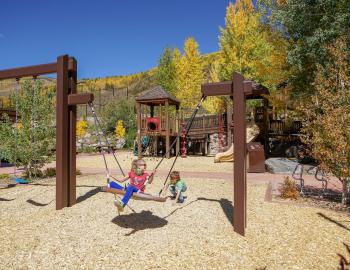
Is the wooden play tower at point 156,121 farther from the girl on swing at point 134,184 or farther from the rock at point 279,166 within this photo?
the girl on swing at point 134,184

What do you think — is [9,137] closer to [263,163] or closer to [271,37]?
[263,163]

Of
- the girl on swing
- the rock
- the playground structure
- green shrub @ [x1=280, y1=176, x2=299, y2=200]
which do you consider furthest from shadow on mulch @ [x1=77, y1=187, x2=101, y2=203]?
the rock

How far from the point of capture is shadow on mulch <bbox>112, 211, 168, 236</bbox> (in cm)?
516

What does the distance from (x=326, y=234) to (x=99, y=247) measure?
3.37m

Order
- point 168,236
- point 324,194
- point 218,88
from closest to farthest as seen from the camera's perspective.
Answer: point 168,236 < point 218,88 < point 324,194

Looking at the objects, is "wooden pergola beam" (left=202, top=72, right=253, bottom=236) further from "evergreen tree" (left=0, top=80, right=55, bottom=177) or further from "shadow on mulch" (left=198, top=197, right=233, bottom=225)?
"evergreen tree" (left=0, top=80, right=55, bottom=177)

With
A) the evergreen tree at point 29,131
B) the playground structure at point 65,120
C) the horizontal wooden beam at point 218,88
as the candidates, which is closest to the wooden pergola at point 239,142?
the horizontal wooden beam at point 218,88

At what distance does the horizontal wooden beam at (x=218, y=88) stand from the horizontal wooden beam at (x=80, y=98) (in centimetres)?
215

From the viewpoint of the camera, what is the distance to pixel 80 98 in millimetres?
6168

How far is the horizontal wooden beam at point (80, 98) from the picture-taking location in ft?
19.4

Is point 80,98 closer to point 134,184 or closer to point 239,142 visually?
point 134,184

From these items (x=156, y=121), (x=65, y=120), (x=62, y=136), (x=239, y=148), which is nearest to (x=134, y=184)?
(x=239, y=148)

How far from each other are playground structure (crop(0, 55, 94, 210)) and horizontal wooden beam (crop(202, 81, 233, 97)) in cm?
246

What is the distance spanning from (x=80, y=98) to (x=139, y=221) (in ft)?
8.72
